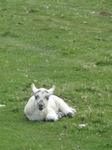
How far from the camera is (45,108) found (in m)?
15.2

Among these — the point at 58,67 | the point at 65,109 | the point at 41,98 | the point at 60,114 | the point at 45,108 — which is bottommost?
the point at 58,67

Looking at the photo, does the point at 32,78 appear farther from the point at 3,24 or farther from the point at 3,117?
the point at 3,24

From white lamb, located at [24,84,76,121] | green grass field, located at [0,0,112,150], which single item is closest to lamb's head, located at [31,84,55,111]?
white lamb, located at [24,84,76,121]

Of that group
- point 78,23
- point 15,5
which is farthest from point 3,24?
point 15,5

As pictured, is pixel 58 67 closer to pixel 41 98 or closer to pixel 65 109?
pixel 65 109

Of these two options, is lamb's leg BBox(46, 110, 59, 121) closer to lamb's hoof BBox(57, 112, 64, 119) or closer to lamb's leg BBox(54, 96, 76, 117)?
lamb's hoof BBox(57, 112, 64, 119)

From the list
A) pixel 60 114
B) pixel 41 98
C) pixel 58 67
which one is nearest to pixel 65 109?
pixel 60 114

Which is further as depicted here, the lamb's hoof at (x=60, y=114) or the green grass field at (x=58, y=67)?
the lamb's hoof at (x=60, y=114)

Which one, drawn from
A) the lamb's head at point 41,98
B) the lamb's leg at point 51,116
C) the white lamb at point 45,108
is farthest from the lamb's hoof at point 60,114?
the lamb's head at point 41,98

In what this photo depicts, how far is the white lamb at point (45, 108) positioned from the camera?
591 inches

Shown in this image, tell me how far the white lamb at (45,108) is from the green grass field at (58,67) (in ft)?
0.84

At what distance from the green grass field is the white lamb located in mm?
256

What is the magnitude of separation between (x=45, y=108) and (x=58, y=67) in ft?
24.3

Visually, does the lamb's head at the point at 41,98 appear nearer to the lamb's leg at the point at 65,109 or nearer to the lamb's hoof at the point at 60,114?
the lamb's hoof at the point at 60,114
